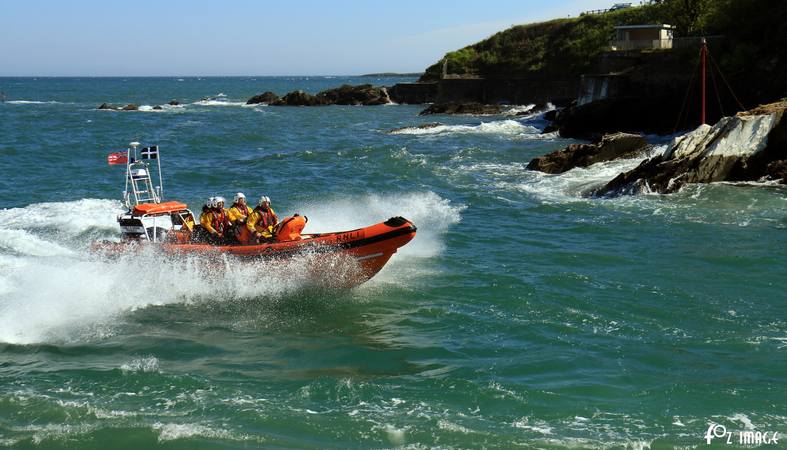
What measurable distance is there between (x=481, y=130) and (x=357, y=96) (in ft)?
125

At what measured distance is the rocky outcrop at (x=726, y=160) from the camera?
78.0ft

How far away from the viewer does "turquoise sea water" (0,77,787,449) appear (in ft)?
30.6

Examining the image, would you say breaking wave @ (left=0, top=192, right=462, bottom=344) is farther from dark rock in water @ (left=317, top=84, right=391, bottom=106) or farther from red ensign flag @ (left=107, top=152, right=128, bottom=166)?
dark rock in water @ (left=317, top=84, right=391, bottom=106)

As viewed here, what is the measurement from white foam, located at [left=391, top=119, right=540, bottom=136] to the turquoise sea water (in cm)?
2139

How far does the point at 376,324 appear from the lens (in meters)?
13.1

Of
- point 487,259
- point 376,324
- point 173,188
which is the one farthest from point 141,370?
point 173,188

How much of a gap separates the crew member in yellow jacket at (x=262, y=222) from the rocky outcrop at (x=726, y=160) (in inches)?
486

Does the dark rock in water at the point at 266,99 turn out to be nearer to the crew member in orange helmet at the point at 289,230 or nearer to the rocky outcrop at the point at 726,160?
the rocky outcrop at the point at 726,160

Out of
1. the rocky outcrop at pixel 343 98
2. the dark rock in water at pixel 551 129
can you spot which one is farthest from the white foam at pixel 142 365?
the rocky outcrop at pixel 343 98

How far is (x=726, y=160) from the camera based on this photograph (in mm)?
24031

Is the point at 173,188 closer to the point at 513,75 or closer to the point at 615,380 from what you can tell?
the point at 615,380

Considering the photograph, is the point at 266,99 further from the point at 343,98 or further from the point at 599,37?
the point at 599,37

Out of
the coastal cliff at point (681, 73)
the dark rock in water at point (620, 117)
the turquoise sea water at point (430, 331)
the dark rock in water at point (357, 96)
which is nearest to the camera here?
the turquoise sea water at point (430, 331)

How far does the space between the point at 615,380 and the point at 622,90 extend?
32.9m
